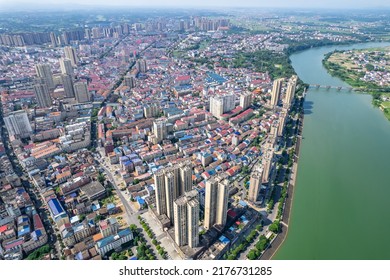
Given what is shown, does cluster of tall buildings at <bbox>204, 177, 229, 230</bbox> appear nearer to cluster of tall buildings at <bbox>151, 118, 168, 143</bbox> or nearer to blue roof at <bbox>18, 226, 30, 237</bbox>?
blue roof at <bbox>18, 226, 30, 237</bbox>

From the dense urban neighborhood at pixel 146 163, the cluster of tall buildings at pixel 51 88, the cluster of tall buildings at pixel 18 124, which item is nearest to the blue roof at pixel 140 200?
the dense urban neighborhood at pixel 146 163

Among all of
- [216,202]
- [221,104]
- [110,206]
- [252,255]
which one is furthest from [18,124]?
[252,255]

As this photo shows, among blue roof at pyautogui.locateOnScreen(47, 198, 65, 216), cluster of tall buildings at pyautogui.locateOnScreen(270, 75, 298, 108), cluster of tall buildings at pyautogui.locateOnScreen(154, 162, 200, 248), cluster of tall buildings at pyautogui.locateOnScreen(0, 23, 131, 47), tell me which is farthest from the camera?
cluster of tall buildings at pyautogui.locateOnScreen(0, 23, 131, 47)

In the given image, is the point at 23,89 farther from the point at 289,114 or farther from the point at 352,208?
the point at 352,208

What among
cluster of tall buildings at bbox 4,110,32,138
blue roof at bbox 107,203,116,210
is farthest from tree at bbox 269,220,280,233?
cluster of tall buildings at bbox 4,110,32,138

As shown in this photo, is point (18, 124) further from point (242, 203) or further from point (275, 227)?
point (275, 227)
